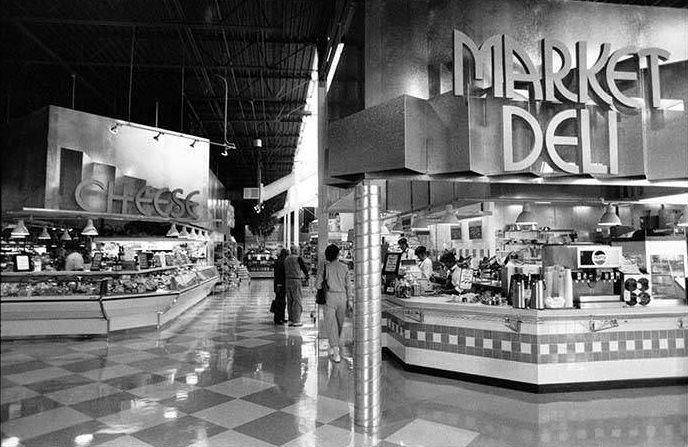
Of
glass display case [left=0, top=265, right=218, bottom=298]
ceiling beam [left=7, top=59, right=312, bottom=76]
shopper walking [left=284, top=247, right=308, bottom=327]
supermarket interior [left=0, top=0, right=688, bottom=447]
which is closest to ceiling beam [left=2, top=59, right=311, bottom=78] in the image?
ceiling beam [left=7, top=59, right=312, bottom=76]

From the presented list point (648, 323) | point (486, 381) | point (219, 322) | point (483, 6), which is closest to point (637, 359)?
point (648, 323)

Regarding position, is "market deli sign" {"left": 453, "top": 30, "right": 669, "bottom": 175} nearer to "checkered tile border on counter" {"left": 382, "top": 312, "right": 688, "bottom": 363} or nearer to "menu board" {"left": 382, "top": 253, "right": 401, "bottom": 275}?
"checkered tile border on counter" {"left": 382, "top": 312, "right": 688, "bottom": 363}

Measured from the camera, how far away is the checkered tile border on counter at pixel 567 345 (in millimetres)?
4840

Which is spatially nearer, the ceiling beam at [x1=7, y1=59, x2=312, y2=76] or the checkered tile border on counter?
the checkered tile border on counter

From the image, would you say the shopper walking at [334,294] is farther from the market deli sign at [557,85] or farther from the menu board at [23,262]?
the menu board at [23,262]

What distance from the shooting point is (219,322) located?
9.70m

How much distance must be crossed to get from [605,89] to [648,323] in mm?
2742

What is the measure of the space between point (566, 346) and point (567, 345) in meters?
0.02

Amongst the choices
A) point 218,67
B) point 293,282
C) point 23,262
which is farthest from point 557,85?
point 23,262

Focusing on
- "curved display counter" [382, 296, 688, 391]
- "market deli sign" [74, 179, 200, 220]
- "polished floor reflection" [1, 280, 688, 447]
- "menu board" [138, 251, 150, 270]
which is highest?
"market deli sign" [74, 179, 200, 220]

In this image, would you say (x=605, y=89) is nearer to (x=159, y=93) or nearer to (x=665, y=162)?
(x=665, y=162)

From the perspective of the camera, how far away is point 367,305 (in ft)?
13.4

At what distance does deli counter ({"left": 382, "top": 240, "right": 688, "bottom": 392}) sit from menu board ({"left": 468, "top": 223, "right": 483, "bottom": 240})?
750 cm

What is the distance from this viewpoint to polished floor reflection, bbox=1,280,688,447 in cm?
365
